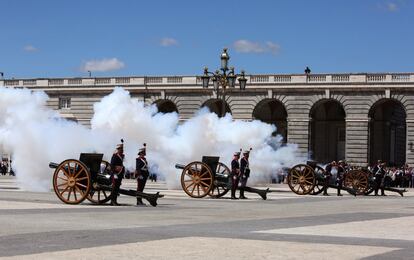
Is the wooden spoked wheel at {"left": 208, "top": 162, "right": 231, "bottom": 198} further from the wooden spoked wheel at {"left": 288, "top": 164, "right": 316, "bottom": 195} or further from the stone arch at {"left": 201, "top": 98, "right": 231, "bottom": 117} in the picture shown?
the stone arch at {"left": 201, "top": 98, "right": 231, "bottom": 117}

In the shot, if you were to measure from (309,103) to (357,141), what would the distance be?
4.63 meters

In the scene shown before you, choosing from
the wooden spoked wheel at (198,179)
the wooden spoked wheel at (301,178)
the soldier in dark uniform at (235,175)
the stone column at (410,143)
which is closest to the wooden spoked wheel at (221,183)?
the wooden spoked wheel at (198,179)

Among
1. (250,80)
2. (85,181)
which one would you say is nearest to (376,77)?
(250,80)

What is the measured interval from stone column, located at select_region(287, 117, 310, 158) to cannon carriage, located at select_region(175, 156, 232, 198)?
36.3 m

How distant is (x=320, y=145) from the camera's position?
225 ft

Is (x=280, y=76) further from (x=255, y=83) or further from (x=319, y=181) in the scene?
(x=319, y=181)

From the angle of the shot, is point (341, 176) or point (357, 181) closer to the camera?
point (341, 176)

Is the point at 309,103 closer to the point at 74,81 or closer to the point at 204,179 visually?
the point at 74,81

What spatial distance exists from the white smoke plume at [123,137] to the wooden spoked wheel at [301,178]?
3483mm

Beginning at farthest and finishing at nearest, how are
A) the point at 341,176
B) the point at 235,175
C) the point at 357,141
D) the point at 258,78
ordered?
the point at 258,78
the point at 357,141
the point at 341,176
the point at 235,175

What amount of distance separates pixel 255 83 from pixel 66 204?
45.7 metres

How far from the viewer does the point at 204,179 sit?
92.1ft

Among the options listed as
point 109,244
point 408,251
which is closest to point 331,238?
point 408,251

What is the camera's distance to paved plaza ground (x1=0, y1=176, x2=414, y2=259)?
35.3 ft
